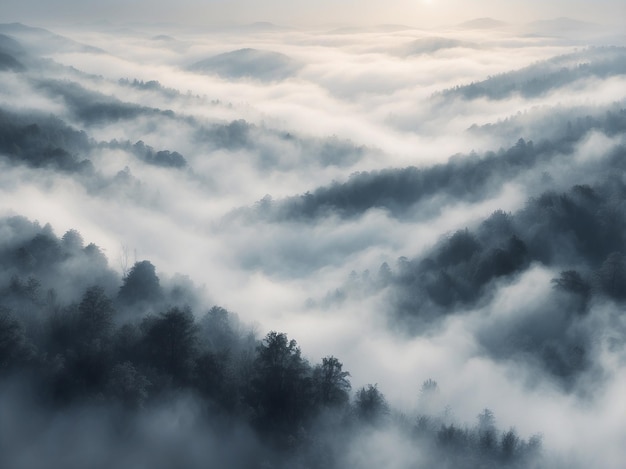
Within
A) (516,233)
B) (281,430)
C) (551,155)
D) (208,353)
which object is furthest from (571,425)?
(551,155)

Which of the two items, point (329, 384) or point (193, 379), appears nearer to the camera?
point (193, 379)

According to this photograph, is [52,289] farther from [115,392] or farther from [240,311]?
[240,311]

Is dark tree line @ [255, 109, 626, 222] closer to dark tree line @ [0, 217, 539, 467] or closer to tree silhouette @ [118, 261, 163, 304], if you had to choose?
tree silhouette @ [118, 261, 163, 304]

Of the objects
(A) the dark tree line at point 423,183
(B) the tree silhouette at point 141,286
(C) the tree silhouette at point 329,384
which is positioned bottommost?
(C) the tree silhouette at point 329,384

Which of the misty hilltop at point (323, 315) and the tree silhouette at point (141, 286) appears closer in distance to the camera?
the misty hilltop at point (323, 315)

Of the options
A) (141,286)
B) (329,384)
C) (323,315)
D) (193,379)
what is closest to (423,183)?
(323,315)

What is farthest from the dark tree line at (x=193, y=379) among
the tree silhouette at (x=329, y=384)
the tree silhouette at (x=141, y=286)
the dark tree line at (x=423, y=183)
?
the dark tree line at (x=423, y=183)

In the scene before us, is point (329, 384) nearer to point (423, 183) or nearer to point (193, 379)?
point (193, 379)

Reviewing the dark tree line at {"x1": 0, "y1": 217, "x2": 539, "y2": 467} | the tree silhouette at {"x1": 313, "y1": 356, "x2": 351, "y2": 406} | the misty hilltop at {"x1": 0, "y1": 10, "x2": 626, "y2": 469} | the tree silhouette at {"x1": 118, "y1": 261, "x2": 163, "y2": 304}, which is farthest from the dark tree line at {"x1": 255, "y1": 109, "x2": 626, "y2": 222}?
Answer: the tree silhouette at {"x1": 313, "y1": 356, "x2": 351, "y2": 406}

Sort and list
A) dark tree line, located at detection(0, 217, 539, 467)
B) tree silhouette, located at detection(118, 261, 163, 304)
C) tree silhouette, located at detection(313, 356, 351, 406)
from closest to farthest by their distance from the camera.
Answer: dark tree line, located at detection(0, 217, 539, 467) < tree silhouette, located at detection(313, 356, 351, 406) < tree silhouette, located at detection(118, 261, 163, 304)

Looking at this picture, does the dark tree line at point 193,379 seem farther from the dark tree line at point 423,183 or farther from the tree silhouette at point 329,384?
the dark tree line at point 423,183

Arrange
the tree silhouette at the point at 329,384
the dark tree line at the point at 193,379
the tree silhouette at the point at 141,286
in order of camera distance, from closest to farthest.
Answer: the dark tree line at the point at 193,379
the tree silhouette at the point at 329,384
the tree silhouette at the point at 141,286
